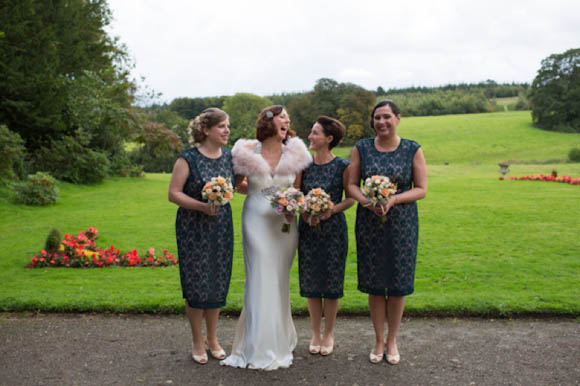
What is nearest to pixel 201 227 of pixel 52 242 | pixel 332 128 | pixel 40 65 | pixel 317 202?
pixel 317 202

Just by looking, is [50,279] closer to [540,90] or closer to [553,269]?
[553,269]

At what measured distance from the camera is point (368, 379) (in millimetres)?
4836

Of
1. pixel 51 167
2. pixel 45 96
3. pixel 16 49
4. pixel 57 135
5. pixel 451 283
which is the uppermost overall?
pixel 16 49

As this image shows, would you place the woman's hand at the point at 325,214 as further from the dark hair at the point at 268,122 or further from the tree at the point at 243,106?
the tree at the point at 243,106

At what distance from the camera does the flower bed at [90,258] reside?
10.5 metres

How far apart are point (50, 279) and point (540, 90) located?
65.8 m

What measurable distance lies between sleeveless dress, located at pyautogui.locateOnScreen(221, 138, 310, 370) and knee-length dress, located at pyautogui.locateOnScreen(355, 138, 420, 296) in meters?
0.79

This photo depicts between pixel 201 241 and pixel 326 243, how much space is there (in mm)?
1390

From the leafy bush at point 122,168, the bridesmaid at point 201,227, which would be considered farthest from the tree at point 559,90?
the bridesmaid at point 201,227

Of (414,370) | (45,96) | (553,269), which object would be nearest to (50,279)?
(414,370)

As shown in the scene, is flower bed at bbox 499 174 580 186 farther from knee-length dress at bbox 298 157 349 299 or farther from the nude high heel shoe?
the nude high heel shoe

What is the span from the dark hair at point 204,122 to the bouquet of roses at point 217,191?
642 millimetres

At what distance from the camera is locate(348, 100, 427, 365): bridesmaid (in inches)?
205

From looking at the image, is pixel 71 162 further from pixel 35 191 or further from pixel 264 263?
pixel 264 263
